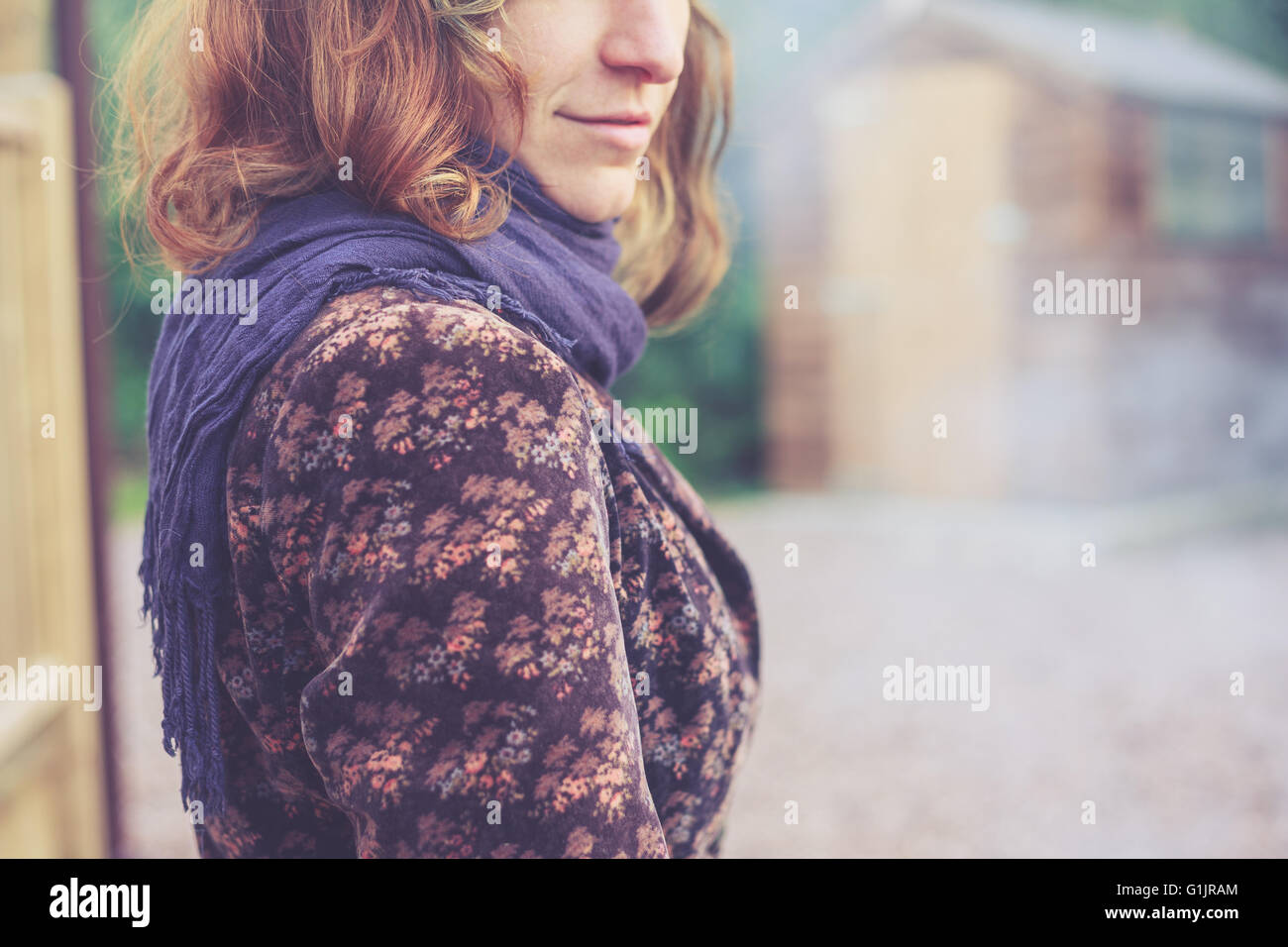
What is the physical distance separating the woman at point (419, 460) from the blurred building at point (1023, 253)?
8.14 m

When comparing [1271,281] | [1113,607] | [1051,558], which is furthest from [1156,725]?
[1271,281]

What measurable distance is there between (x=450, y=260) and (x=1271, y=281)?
10.4m

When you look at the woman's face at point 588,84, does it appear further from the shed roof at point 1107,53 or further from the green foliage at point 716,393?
the green foliage at point 716,393

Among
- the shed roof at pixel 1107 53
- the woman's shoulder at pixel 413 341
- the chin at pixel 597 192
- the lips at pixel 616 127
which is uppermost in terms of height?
the shed roof at pixel 1107 53

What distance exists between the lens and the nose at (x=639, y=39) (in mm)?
1041

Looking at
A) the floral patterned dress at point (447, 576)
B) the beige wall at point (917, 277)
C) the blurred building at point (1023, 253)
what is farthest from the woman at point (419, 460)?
the beige wall at point (917, 277)

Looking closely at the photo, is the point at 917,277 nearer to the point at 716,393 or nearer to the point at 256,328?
the point at 716,393

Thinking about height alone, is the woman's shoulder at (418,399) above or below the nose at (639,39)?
below

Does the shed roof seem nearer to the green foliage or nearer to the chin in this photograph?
the green foliage

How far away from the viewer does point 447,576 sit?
2.63 feet

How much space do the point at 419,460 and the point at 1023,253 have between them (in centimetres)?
885

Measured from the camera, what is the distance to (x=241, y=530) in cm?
90

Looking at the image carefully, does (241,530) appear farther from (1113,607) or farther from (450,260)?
(1113,607)
